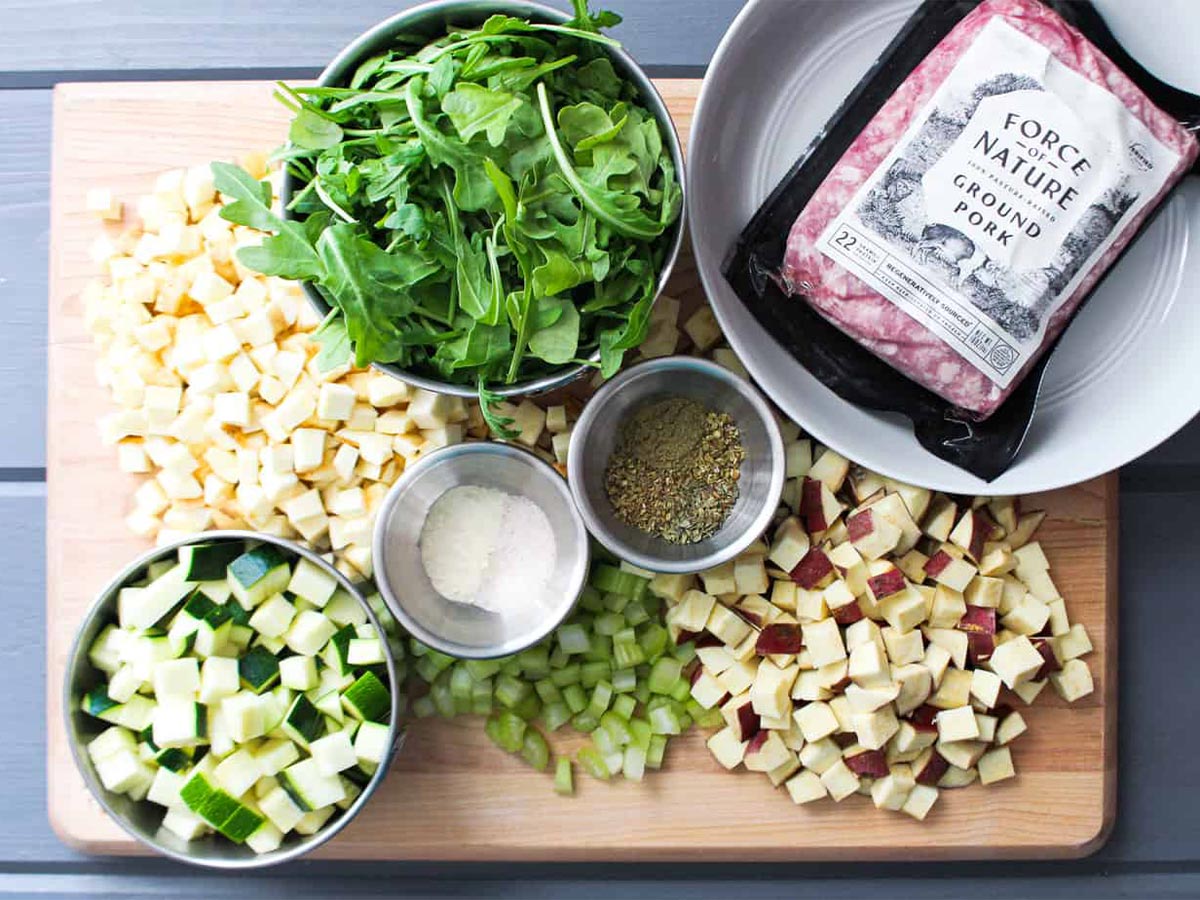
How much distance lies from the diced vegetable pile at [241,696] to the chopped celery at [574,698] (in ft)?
0.82

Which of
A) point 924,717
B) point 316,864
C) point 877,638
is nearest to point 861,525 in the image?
point 877,638

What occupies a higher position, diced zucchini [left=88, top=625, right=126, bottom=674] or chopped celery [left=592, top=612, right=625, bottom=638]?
chopped celery [left=592, top=612, right=625, bottom=638]

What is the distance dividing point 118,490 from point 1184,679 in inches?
57.4

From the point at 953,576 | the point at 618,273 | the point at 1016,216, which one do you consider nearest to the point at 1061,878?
the point at 953,576

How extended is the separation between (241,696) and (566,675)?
1.34 ft

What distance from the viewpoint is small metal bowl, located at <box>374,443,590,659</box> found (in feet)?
4.32

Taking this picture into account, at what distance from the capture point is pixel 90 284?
1.43 m

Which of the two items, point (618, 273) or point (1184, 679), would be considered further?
point (1184, 679)

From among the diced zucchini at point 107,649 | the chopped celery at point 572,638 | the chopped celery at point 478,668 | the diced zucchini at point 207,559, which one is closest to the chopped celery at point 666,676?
the chopped celery at point 572,638

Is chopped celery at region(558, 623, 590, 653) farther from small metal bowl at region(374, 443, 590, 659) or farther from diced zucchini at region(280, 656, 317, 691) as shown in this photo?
diced zucchini at region(280, 656, 317, 691)

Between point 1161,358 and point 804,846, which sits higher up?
point 1161,358

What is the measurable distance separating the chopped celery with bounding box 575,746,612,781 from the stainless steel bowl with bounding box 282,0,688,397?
0.50m

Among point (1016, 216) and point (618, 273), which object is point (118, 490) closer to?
point (618, 273)

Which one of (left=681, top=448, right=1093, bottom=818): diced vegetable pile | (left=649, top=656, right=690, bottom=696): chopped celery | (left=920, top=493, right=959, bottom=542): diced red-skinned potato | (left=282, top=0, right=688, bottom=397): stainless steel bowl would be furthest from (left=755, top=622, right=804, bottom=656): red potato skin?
(left=282, top=0, right=688, bottom=397): stainless steel bowl
